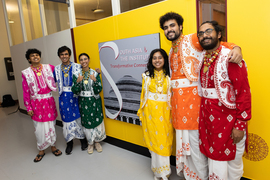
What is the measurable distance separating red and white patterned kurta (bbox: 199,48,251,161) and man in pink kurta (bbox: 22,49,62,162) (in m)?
2.43

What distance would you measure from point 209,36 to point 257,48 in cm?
59

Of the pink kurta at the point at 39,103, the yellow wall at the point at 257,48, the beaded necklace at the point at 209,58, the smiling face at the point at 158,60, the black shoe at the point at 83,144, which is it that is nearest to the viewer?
the beaded necklace at the point at 209,58

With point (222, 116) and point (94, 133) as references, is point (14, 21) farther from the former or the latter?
point (222, 116)

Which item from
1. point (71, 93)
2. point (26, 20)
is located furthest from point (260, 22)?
point (26, 20)

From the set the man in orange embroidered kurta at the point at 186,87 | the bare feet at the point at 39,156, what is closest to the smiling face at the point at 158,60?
the man in orange embroidered kurta at the point at 186,87

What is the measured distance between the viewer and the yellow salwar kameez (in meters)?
2.07

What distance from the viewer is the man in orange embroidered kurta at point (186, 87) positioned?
179cm

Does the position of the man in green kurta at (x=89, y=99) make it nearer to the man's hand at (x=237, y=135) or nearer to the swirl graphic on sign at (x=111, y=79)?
the swirl graphic on sign at (x=111, y=79)

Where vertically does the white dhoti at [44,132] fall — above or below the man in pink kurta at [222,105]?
below

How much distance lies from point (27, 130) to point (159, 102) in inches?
155

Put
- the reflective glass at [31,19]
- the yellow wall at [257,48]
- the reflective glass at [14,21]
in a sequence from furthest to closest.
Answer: the reflective glass at [14,21], the reflective glass at [31,19], the yellow wall at [257,48]

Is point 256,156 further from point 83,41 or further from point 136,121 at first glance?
point 83,41

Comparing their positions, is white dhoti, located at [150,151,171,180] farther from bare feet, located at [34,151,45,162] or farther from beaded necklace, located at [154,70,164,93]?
bare feet, located at [34,151,45,162]

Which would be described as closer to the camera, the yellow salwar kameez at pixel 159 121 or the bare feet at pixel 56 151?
the yellow salwar kameez at pixel 159 121
